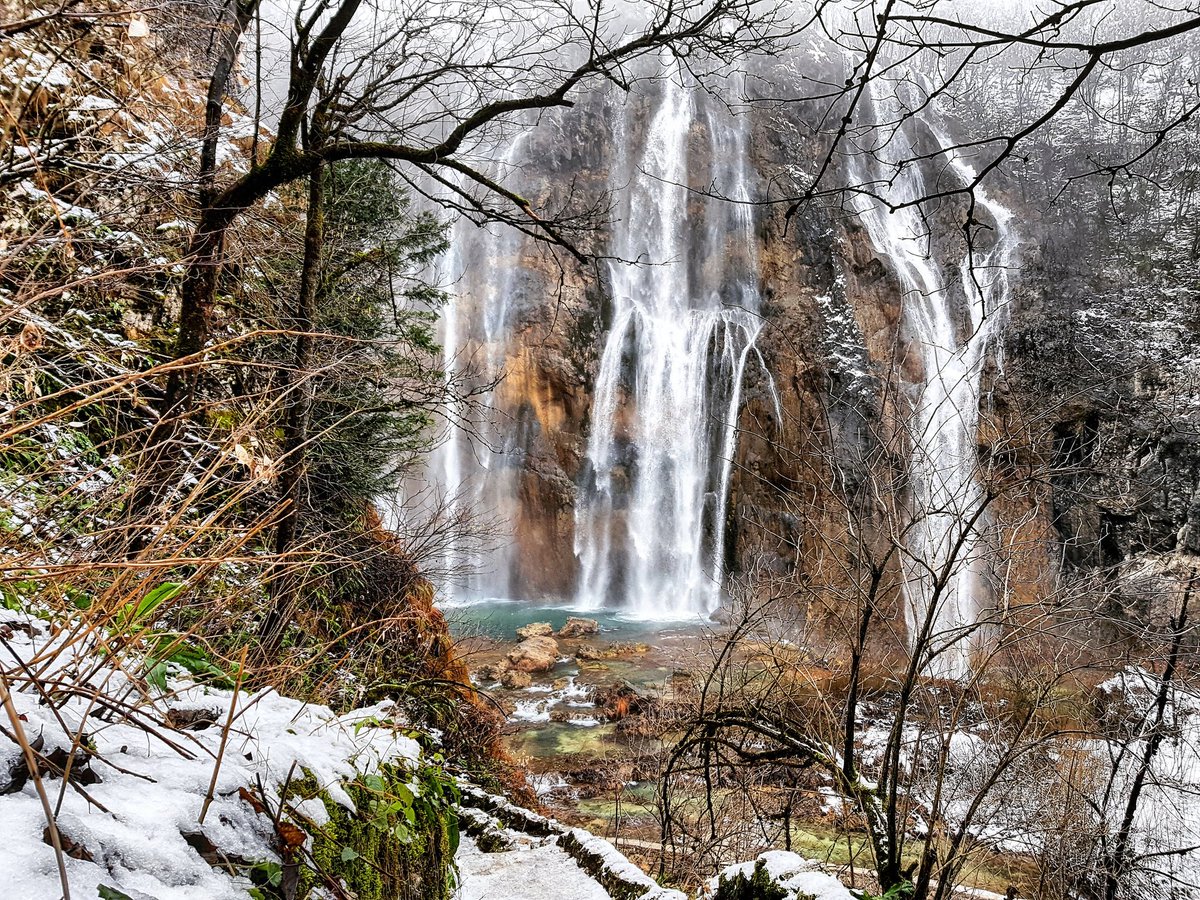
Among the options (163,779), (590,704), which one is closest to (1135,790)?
(163,779)

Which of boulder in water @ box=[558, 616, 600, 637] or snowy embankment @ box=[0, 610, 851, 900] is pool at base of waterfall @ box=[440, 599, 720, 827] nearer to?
boulder in water @ box=[558, 616, 600, 637]

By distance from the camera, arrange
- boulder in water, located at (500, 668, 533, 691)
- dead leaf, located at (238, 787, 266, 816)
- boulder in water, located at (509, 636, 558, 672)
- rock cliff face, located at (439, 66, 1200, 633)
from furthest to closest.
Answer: rock cliff face, located at (439, 66, 1200, 633) < boulder in water, located at (509, 636, 558, 672) < boulder in water, located at (500, 668, 533, 691) < dead leaf, located at (238, 787, 266, 816)

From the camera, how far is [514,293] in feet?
89.8

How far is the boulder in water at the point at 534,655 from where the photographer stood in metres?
15.7

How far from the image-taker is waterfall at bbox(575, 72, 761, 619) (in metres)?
25.0

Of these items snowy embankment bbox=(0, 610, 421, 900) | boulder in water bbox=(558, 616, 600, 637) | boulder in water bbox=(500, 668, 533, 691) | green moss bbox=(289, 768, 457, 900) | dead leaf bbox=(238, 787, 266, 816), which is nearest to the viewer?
snowy embankment bbox=(0, 610, 421, 900)

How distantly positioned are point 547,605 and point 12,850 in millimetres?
24334

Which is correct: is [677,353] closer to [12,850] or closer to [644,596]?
[644,596]

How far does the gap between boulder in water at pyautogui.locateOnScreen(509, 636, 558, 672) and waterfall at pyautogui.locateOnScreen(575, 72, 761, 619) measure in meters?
6.95

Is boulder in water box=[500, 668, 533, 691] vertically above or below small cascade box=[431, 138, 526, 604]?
below

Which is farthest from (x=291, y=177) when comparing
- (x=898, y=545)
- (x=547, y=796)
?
(x=547, y=796)

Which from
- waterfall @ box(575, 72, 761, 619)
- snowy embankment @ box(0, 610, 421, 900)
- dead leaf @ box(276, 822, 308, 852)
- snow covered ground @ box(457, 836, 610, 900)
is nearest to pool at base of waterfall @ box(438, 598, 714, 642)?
waterfall @ box(575, 72, 761, 619)

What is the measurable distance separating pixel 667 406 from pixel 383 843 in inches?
950

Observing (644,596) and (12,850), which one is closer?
(12,850)
